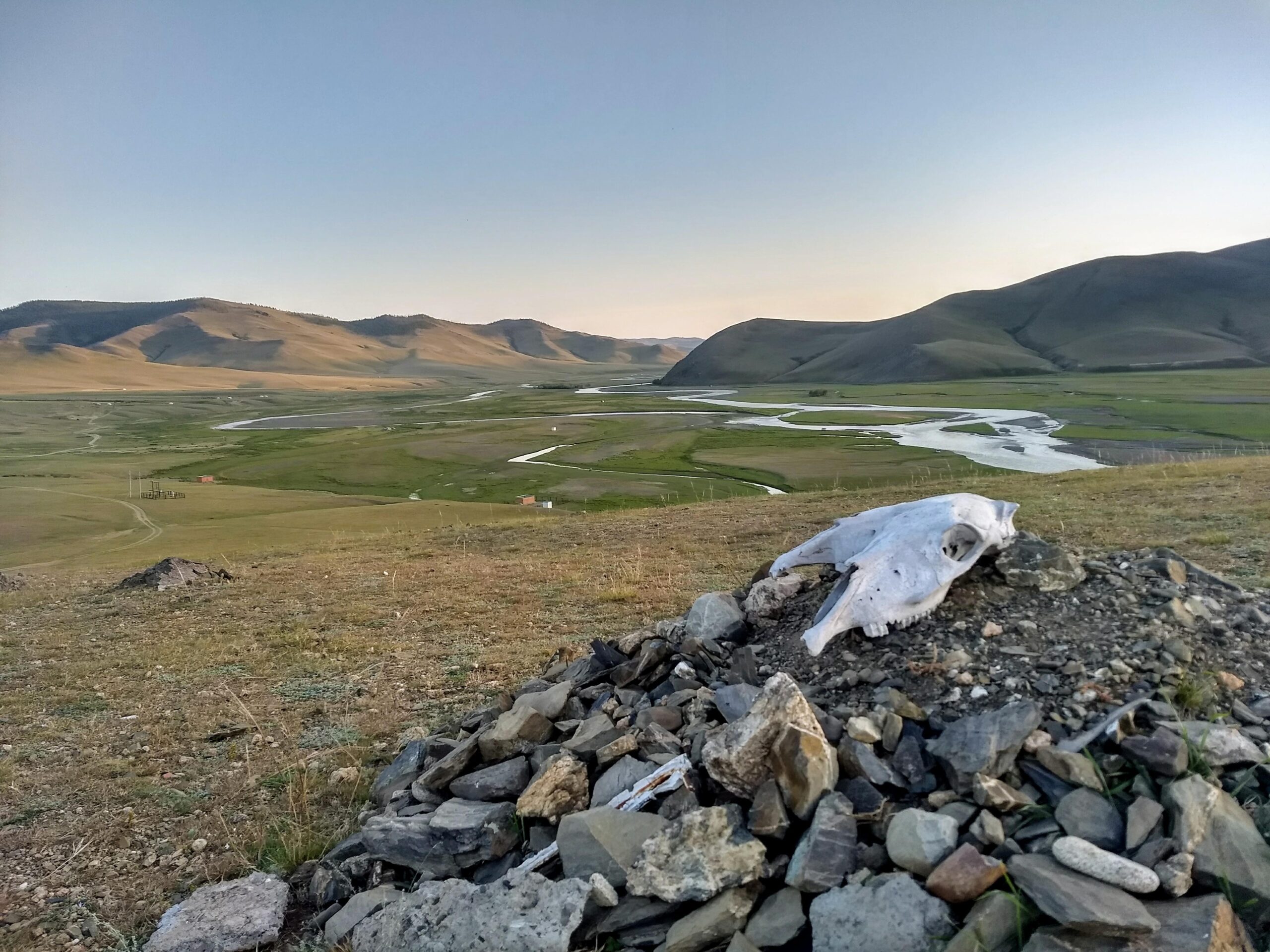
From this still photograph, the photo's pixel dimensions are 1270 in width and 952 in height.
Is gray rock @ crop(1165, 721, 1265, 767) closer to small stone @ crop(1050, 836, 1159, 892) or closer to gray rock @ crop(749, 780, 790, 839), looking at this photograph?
small stone @ crop(1050, 836, 1159, 892)

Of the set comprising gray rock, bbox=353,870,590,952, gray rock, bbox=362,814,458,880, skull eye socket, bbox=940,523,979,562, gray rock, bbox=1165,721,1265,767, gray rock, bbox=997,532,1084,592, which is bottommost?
gray rock, bbox=362,814,458,880

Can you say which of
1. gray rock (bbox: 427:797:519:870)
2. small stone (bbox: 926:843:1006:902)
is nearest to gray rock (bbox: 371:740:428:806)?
gray rock (bbox: 427:797:519:870)

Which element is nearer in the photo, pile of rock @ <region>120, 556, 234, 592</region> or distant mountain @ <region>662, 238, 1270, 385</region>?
pile of rock @ <region>120, 556, 234, 592</region>

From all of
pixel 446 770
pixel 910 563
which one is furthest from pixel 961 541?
pixel 446 770

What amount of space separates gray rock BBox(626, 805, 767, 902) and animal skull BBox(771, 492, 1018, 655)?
1313 mm

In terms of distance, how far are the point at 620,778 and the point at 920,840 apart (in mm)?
1755

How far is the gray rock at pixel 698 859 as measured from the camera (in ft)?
11.7

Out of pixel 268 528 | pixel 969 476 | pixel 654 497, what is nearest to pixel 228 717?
pixel 969 476

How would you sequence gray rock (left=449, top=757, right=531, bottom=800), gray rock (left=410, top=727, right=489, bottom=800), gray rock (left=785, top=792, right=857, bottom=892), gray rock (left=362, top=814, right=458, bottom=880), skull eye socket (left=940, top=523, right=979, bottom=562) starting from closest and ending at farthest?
gray rock (left=785, top=792, right=857, bottom=892), gray rock (left=362, top=814, right=458, bottom=880), gray rock (left=449, top=757, right=531, bottom=800), gray rock (left=410, top=727, right=489, bottom=800), skull eye socket (left=940, top=523, right=979, bottom=562)

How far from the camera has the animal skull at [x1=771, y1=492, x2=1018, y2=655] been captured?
16.7 feet

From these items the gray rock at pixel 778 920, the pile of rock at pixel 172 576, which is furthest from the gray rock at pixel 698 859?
the pile of rock at pixel 172 576

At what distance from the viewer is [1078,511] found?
14.0 metres

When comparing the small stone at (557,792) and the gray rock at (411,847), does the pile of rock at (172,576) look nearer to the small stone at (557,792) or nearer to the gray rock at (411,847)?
the gray rock at (411,847)

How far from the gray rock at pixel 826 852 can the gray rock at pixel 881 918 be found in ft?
0.27
